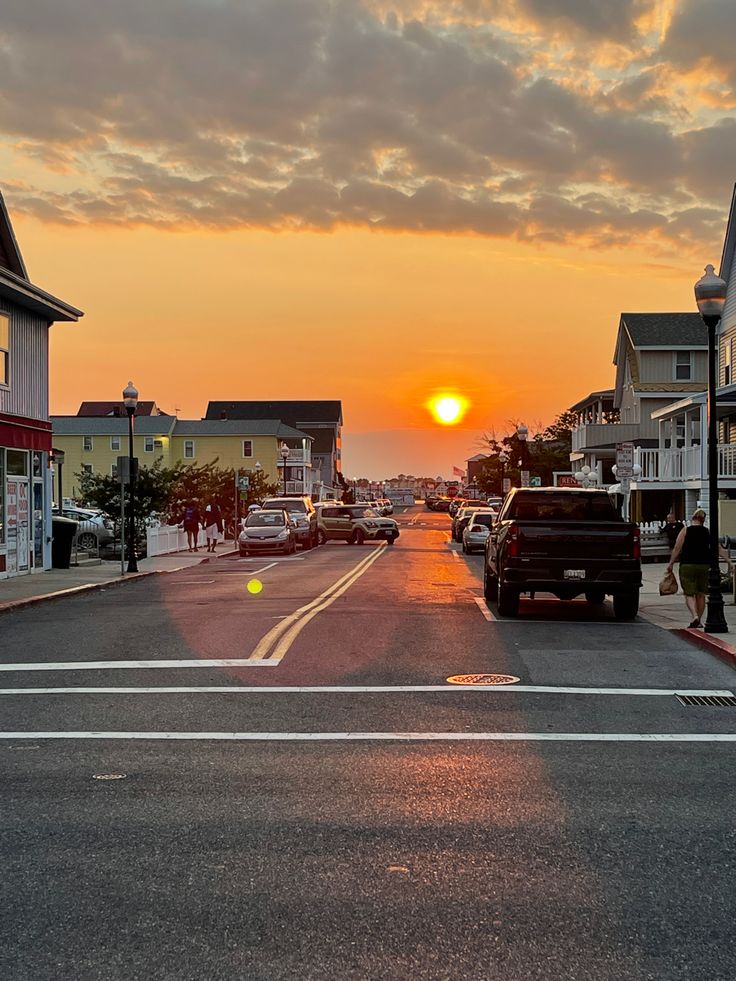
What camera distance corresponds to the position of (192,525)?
40469 millimetres

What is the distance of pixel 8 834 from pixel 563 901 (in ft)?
9.86

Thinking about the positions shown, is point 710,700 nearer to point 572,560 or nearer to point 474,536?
point 572,560

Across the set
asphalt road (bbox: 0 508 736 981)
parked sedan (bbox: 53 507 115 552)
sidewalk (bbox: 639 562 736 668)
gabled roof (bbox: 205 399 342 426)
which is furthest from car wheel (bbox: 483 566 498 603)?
gabled roof (bbox: 205 399 342 426)

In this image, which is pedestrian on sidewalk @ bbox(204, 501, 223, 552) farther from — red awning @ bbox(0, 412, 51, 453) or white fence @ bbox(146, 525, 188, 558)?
red awning @ bbox(0, 412, 51, 453)

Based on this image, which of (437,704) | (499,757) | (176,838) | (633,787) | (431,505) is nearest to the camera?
(176,838)

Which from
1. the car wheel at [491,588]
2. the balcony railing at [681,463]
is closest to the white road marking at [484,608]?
the car wheel at [491,588]

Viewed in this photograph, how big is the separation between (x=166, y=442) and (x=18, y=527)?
7309 cm

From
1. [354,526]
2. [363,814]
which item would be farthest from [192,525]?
[363,814]

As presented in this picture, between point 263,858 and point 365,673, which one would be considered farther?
point 365,673

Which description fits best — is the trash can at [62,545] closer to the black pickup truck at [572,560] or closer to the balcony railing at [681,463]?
the black pickup truck at [572,560]

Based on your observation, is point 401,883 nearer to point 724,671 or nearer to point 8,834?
point 8,834

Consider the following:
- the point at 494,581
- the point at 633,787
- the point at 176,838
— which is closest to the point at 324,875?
the point at 176,838

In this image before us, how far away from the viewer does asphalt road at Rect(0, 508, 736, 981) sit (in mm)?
4434

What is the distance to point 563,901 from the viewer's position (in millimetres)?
4887
